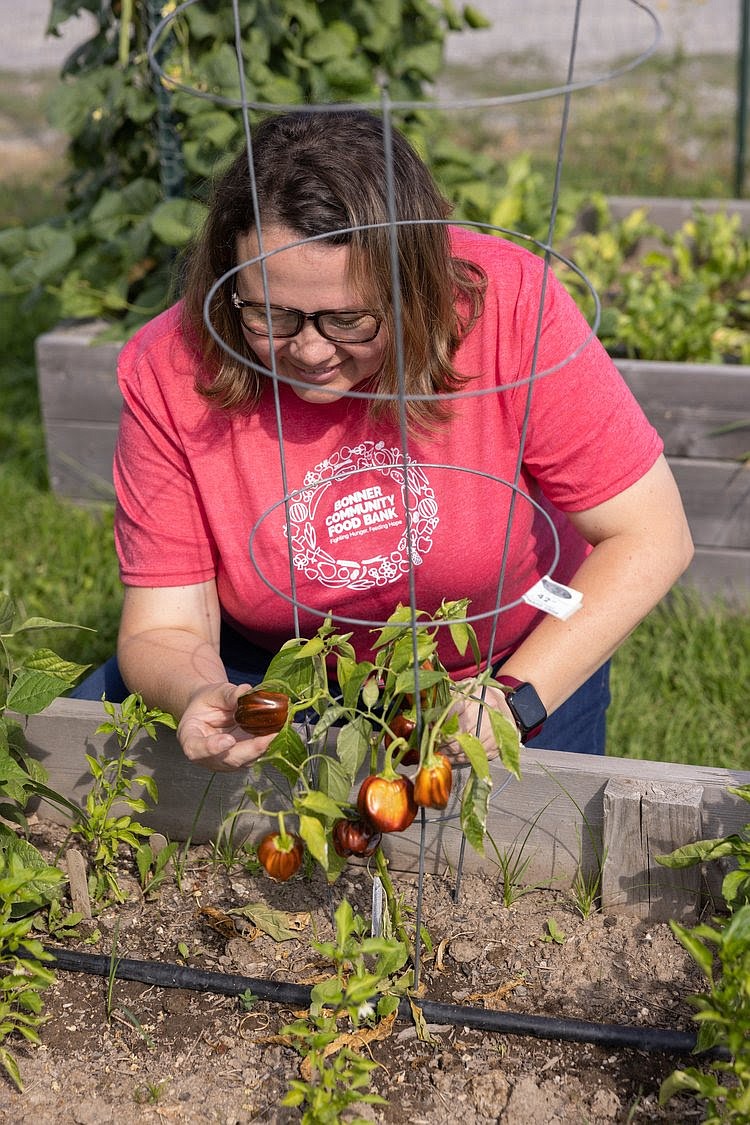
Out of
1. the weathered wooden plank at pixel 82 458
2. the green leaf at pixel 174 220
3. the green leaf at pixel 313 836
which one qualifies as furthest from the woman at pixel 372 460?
the weathered wooden plank at pixel 82 458

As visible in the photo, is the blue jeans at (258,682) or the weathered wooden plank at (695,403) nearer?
the blue jeans at (258,682)

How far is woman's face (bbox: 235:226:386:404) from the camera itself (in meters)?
1.33

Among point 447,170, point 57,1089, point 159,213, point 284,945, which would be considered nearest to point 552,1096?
point 284,945

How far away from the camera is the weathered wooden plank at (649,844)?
144 centimetres

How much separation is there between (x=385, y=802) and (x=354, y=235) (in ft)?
2.05

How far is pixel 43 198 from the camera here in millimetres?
5512

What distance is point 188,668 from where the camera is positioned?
1552 mm

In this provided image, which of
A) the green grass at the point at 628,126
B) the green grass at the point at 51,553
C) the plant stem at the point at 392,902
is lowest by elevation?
the green grass at the point at 51,553

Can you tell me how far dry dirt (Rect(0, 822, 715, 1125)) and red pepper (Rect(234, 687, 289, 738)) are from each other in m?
0.39

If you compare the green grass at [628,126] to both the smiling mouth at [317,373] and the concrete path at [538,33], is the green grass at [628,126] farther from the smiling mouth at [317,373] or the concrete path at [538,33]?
the smiling mouth at [317,373]

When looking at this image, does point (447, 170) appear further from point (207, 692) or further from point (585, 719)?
point (207, 692)

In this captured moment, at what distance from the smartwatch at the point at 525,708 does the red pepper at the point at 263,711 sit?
0.30 metres

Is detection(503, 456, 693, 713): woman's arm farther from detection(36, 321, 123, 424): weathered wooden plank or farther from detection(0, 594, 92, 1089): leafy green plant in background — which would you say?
detection(36, 321, 123, 424): weathered wooden plank

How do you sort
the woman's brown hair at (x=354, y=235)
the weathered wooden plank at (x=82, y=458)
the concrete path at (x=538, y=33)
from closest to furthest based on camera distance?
the woman's brown hair at (x=354, y=235) < the weathered wooden plank at (x=82, y=458) < the concrete path at (x=538, y=33)
